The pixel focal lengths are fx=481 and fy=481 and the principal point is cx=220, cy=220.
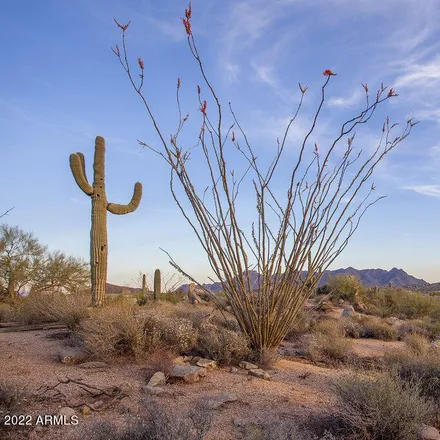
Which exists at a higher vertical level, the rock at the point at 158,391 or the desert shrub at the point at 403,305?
the desert shrub at the point at 403,305

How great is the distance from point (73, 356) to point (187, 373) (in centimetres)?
214

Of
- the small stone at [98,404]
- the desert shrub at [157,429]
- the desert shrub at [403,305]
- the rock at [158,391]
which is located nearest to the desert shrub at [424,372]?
the rock at [158,391]

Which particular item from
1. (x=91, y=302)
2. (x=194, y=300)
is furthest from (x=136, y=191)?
(x=194, y=300)

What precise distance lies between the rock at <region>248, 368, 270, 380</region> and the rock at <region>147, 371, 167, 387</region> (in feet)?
4.69

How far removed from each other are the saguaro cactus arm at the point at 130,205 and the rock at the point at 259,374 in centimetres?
644

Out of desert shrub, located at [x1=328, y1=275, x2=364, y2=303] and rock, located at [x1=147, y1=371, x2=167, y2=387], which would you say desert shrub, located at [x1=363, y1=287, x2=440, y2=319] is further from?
rock, located at [x1=147, y1=371, x2=167, y2=387]

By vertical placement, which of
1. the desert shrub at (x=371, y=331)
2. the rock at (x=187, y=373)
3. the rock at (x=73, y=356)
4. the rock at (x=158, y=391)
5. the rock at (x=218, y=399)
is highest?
the desert shrub at (x=371, y=331)

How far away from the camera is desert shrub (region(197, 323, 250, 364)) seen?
7594mm

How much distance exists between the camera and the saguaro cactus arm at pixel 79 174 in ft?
38.2

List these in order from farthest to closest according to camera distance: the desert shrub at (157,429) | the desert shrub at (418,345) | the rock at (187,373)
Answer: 1. the desert shrub at (418,345)
2. the rock at (187,373)
3. the desert shrub at (157,429)

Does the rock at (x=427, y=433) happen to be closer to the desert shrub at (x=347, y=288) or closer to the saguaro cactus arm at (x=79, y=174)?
the saguaro cactus arm at (x=79, y=174)

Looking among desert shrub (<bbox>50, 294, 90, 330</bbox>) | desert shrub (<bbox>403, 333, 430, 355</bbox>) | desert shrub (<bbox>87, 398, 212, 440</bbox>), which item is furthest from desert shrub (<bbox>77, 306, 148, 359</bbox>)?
desert shrub (<bbox>403, 333, 430, 355</bbox>)

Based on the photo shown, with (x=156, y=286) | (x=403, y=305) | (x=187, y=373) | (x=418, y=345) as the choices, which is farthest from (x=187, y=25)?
(x=403, y=305)

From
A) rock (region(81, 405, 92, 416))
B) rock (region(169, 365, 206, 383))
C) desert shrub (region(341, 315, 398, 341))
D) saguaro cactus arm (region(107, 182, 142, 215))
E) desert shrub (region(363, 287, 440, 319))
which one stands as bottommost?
rock (region(81, 405, 92, 416))
